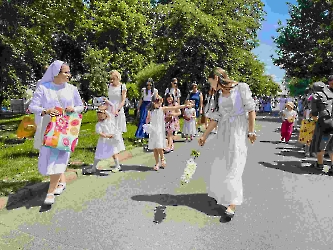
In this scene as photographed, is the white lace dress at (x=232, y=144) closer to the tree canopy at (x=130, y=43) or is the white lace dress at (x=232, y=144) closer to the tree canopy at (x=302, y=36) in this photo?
the tree canopy at (x=130, y=43)

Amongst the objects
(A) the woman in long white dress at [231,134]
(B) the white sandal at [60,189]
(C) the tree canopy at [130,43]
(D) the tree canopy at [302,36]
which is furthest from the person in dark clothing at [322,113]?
(D) the tree canopy at [302,36]

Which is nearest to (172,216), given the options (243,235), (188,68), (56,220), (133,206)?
(133,206)

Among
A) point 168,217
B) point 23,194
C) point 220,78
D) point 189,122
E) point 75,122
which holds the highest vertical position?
point 220,78

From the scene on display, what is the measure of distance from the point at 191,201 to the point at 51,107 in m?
2.57

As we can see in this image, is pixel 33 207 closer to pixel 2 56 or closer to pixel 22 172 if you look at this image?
pixel 22 172

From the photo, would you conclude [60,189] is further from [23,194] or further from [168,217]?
[168,217]

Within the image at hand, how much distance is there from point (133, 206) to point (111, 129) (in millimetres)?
2661

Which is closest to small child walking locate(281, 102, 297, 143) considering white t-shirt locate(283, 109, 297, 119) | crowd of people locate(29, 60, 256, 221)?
white t-shirt locate(283, 109, 297, 119)

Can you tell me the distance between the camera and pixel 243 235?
4.39 metres

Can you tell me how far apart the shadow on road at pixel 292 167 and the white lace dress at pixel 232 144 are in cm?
357

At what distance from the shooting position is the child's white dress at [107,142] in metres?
7.69

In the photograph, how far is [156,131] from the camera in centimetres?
829

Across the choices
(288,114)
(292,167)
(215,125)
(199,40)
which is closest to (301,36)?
(199,40)

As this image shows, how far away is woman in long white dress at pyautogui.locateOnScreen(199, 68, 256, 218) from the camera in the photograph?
507cm
